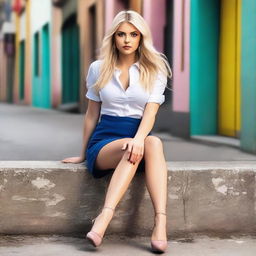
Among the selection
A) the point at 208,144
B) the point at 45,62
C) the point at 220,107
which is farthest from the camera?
the point at 45,62

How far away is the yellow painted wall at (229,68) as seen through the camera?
711 centimetres

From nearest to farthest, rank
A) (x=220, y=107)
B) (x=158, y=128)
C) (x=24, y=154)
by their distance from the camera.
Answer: (x=24, y=154) → (x=220, y=107) → (x=158, y=128)

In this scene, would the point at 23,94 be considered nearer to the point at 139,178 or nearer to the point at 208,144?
the point at 208,144

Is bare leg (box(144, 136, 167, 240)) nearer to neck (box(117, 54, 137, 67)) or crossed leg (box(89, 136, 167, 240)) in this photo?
crossed leg (box(89, 136, 167, 240))

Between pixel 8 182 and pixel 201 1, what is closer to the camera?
pixel 8 182

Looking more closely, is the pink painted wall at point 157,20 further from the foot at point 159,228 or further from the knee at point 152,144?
the foot at point 159,228

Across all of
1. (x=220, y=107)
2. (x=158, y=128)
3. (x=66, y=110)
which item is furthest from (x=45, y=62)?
(x=220, y=107)

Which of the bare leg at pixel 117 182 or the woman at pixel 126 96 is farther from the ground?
the woman at pixel 126 96

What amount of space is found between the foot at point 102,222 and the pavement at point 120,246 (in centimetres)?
12

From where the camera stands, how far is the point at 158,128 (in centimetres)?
867

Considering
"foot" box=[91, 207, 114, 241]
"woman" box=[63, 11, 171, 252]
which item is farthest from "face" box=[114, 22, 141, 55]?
"foot" box=[91, 207, 114, 241]

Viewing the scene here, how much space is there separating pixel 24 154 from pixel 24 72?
19.8 m

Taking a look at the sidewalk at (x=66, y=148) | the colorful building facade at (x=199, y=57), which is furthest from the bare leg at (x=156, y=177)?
the sidewalk at (x=66, y=148)

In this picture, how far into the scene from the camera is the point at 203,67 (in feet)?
24.8
